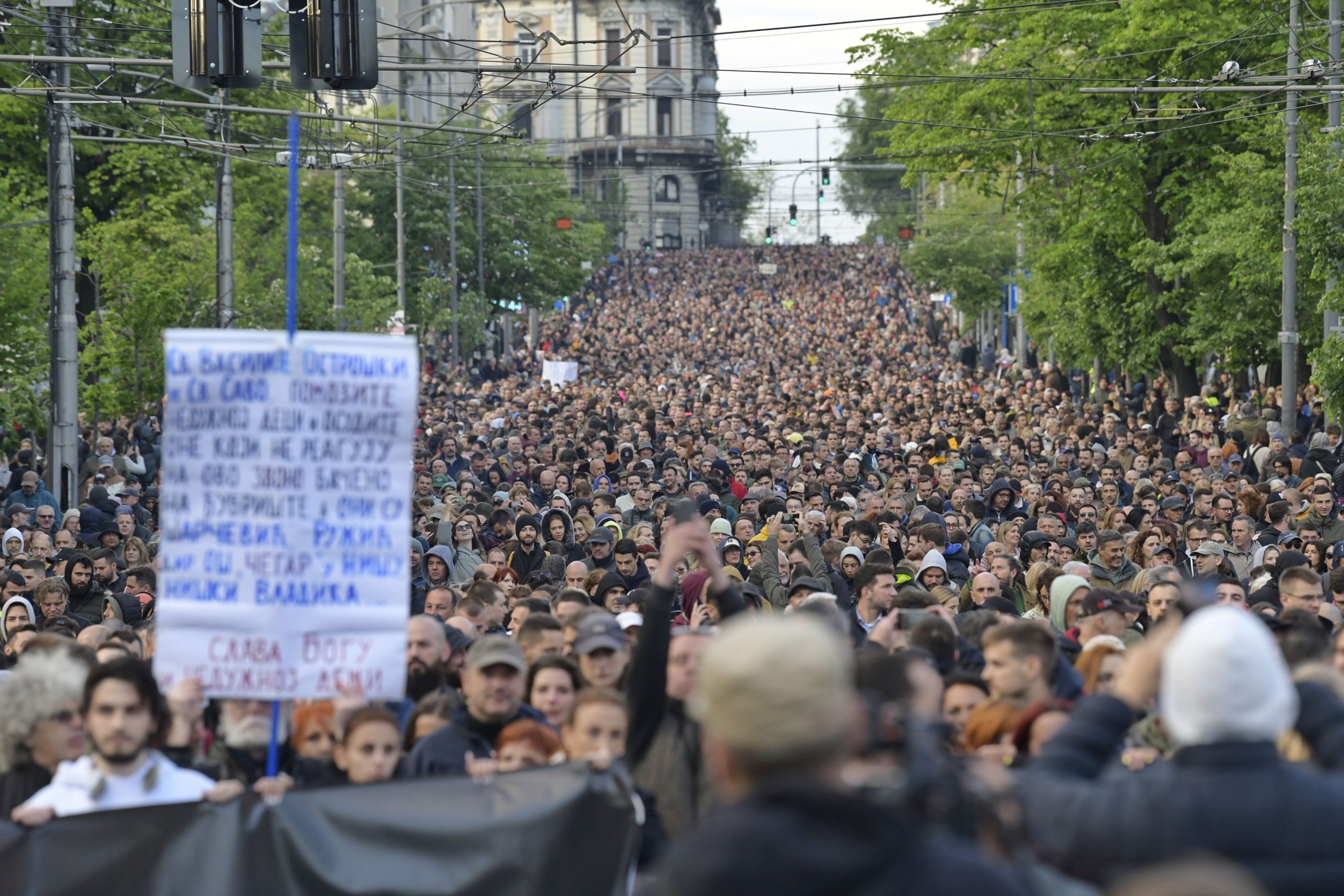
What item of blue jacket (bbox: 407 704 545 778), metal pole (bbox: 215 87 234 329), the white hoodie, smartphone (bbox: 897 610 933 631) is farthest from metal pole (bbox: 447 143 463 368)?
the white hoodie

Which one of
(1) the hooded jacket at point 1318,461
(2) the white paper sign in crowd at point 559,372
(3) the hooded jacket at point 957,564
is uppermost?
(2) the white paper sign in crowd at point 559,372

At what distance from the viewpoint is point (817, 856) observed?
3092 mm

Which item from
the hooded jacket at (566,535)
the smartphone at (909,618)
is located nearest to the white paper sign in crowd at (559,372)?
the hooded jacket at (566,535)

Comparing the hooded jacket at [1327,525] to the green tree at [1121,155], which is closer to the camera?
the hooded jacket at [1327,525]

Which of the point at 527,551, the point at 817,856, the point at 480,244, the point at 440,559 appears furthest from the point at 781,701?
the point at 480,244

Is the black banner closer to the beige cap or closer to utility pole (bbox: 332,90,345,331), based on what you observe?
the beige cap

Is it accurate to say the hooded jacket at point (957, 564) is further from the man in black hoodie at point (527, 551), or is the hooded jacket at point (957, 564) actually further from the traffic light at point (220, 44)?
the traffic light at point (220, 44)

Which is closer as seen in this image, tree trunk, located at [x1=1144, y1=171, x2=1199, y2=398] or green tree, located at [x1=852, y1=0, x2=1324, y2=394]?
green tree, located at [x1=852, y1=0, x2=1324, y2=394]

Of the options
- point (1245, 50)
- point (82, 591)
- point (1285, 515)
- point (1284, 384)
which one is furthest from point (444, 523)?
point (1245, 50)

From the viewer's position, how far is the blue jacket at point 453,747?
6.03m

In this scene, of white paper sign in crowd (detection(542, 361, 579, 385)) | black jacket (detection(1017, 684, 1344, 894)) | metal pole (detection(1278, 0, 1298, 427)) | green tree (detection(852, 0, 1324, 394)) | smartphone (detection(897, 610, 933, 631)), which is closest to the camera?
black jacket (detection(1017, 684, 1344, 894))

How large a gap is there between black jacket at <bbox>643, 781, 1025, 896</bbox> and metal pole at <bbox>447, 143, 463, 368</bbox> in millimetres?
48966

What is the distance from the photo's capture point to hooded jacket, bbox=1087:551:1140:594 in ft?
40.9

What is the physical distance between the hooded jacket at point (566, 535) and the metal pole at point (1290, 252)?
11609 mm
